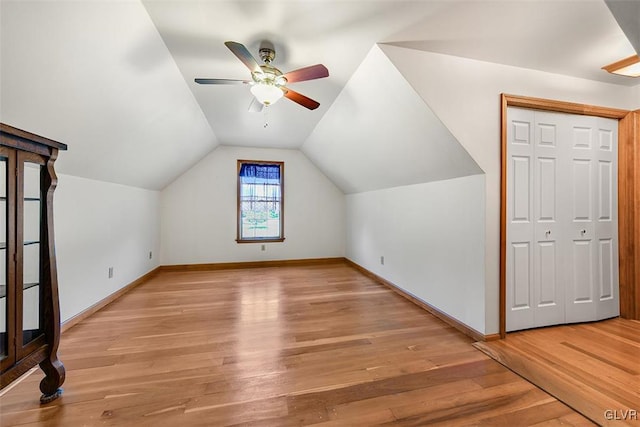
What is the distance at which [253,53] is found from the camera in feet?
7.23

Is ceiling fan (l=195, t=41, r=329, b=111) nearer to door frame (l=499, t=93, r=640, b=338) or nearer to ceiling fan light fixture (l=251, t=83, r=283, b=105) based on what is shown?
ceiling fan light fixture (l=251, t=83, r=283, b=105)

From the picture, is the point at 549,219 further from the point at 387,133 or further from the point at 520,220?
the point at 387,133

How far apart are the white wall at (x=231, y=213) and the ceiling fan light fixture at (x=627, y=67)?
419 centimetres

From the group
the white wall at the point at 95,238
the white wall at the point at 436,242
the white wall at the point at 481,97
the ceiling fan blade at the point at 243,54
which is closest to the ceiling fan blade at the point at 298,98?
the ceiling fan blade at the point at 243,54

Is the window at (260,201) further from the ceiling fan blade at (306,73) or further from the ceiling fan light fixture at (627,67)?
the ceiling fan light fixture at (627,67)

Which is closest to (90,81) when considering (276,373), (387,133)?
(276,373)

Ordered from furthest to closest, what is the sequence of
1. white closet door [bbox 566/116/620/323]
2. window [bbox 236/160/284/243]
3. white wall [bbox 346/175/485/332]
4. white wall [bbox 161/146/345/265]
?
window [bbox 236/160/284/243] < white wall [bbox 161/146/345/265] < white closet door [bbox 566/116/620/323] < white wall [bbox 346/175/485/332]

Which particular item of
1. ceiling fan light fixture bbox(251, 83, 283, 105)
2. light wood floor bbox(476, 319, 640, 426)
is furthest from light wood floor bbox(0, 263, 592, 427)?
ceiling fan light fixture bbox(251, 83, 283, 105)

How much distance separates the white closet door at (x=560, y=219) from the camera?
242cm

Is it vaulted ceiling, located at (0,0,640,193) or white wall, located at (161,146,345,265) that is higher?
vaulted ceiling, located at (0,0,640,193)

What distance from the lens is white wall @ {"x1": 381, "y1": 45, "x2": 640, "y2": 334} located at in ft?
7.05

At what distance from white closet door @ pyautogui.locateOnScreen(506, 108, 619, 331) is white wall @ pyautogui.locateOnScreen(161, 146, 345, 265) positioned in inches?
143

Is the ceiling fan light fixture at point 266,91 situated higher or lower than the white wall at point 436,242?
higher

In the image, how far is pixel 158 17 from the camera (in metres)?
1.75
